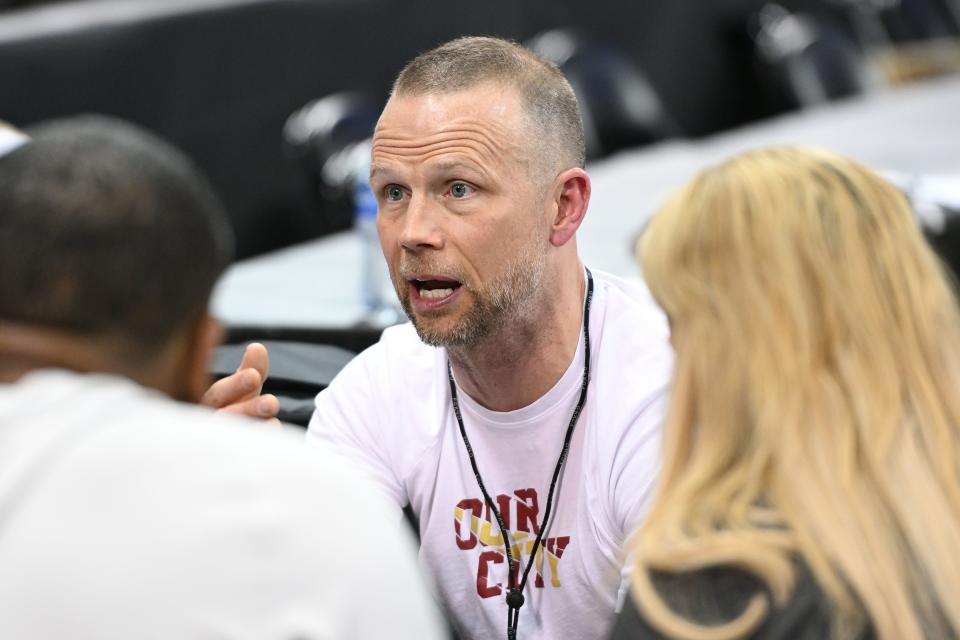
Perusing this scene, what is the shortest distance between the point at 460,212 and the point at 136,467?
91 centimetres

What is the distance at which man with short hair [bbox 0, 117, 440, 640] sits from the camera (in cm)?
88

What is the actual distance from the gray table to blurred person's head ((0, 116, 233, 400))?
44.5 inches

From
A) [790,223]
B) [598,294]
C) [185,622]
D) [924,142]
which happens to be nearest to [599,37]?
[924,142]

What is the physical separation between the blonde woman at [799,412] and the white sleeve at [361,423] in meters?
0.71

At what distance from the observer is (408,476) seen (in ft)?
Answer: 5.97

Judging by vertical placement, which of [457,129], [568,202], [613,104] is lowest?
[568,202]

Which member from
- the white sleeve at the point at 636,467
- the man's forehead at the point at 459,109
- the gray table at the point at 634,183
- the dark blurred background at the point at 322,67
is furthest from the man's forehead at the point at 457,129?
the dark blurred background at the point at 322,67

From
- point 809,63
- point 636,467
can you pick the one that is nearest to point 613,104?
point 809,63

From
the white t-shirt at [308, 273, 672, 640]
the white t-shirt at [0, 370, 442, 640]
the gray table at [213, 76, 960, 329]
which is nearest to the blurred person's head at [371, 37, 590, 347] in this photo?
the white t-shirt at [308, 273, 672, 640]

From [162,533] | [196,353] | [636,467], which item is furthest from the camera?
[636,467]

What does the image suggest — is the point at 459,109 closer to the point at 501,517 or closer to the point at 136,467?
the point at 501,517

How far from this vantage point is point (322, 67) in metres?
4.75

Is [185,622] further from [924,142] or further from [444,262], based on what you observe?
[924,142]

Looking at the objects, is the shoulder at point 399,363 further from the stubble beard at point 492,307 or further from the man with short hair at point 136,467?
the man with short hair at point 136,467
